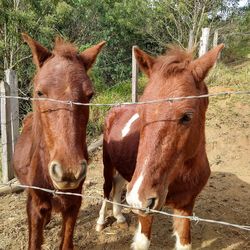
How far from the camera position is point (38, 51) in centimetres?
308

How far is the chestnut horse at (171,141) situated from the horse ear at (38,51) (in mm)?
840

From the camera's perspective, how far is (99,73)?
1328 centimetres

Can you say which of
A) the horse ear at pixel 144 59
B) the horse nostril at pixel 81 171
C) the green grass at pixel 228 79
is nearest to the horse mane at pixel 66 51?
the horse ear at pixel 144 59

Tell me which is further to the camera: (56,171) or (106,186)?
(106,186)

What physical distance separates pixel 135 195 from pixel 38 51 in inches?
62.9

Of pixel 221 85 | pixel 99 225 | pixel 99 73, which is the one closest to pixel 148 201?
pixel 99 225

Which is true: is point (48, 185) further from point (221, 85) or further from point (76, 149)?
point (221, 85)

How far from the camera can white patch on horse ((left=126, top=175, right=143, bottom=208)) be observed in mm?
2381

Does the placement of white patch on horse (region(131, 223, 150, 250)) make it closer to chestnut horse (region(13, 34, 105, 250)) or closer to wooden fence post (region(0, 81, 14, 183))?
chestnut horse (region(13, 34, 105, 250))

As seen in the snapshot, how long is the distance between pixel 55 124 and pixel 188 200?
157 centimetres

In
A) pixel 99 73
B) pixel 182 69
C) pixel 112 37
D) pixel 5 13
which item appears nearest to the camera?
pixel 182 69

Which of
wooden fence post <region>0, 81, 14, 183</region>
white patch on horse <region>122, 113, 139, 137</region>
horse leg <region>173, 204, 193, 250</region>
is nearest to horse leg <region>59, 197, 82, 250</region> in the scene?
horse leg <region>173, 204, 193, 250</region>

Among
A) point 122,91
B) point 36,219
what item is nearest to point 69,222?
point 36,219

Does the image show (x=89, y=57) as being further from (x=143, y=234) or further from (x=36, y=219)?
(x=143, y=234)
